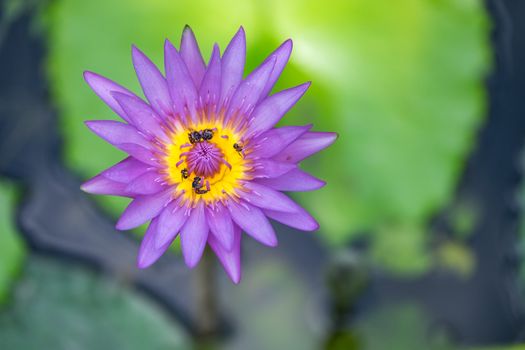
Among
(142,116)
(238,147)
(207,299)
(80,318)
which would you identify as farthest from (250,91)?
(80,318)

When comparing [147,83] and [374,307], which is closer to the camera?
[147,83]

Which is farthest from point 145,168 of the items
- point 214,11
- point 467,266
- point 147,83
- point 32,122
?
point 467,266

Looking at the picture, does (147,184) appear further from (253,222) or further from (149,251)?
(253,222)

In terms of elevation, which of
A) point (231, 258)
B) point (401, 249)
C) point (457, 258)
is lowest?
point (457, 258)

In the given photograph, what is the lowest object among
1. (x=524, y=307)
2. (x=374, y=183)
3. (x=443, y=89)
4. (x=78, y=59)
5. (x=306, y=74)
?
(x=524, y=307)

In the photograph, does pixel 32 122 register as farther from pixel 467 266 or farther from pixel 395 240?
pixel 467 266

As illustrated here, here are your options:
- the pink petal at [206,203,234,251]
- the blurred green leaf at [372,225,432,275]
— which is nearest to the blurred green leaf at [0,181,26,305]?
the pink petal at [206,203,234,251]
